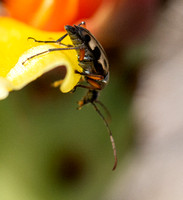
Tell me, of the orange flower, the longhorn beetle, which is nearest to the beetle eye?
the longhorn beetle

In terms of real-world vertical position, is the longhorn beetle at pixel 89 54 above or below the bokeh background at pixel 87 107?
above

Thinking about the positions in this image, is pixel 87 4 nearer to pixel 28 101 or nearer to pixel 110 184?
pixel 28 101

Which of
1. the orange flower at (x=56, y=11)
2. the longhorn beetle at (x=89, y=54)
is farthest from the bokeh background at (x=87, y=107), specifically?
the longhorn beetle at (x=89, y=54)

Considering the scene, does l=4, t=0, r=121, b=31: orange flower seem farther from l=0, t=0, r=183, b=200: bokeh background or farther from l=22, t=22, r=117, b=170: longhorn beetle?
l=22, t=22, r=117, b=170: longhorn beetle

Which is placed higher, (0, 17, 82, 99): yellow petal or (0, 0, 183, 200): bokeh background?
(0, 17, 82, 99): yellow petal

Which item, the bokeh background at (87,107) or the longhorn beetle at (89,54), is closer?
the longhorn beetle at (89,54)

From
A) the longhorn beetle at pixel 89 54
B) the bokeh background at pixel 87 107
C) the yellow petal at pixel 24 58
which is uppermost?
the yellow petal at pixel 24 58

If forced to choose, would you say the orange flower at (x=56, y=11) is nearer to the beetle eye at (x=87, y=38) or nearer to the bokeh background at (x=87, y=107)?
the bokeh background at (x=87, y=107)
